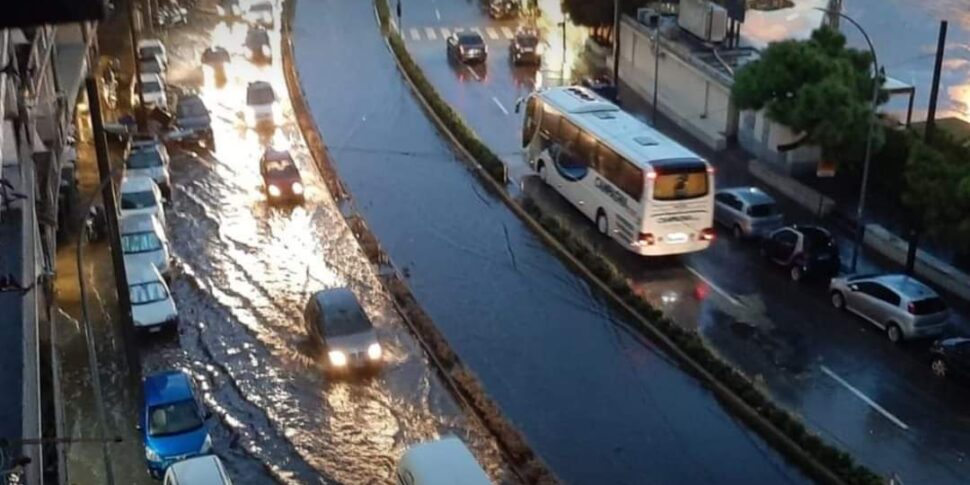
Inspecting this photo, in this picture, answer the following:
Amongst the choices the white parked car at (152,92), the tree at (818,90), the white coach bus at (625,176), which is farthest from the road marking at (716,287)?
the white parked car at (152,92)

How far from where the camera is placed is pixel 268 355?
25062mm

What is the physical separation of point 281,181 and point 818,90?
626 inches

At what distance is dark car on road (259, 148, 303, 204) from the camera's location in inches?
1325

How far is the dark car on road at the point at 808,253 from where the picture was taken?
2753 centimetres

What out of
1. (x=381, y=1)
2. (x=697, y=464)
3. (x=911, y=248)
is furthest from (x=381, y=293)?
(x=381, y=1)

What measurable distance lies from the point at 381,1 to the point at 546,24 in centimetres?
944

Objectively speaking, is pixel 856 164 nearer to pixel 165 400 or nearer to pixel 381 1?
pixel 165 400

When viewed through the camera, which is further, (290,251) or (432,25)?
(432,25)

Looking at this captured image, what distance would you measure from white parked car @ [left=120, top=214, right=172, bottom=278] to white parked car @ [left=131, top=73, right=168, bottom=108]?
40.8 ft

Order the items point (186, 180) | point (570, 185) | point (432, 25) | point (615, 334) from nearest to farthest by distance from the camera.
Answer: point (615, 334) → point (570, 185) → point (186, 180) → point (432, 25)

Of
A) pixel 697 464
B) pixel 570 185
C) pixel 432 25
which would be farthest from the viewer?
pixel 432 25

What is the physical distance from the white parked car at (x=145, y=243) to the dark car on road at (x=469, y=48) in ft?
72.0

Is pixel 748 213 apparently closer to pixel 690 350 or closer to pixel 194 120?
pixel 690 350

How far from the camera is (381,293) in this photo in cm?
2800
